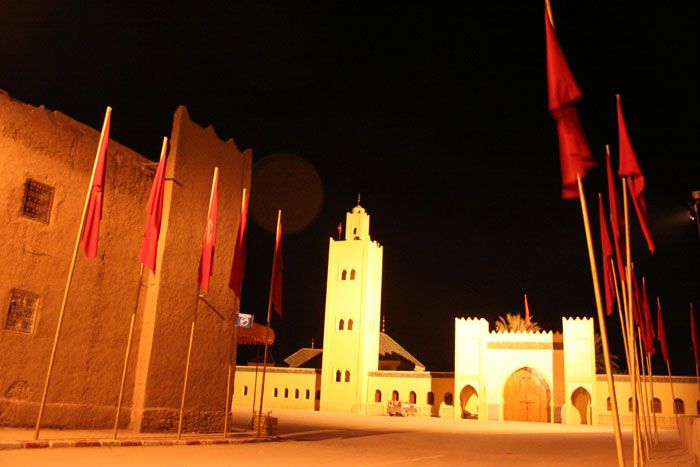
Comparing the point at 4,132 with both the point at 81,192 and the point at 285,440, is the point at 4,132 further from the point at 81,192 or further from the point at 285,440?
the point at 285,440

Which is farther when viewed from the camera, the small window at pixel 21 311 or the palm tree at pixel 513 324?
the palm tree at pixel 513 324

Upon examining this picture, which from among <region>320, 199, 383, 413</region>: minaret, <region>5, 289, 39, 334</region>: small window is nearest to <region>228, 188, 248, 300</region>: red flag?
<region>5, 289, 39, 334</region>: small window

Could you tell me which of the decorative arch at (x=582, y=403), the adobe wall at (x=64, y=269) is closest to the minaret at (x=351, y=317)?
the decorative arch at (x=582, y=403)

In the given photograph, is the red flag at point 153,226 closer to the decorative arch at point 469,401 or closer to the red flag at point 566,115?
the red flag at point 566,115

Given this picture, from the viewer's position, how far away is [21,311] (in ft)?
44.0

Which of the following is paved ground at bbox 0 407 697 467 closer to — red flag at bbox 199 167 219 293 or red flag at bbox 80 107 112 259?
red flag at bbox 199 167 219 293

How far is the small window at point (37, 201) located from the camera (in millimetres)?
13695

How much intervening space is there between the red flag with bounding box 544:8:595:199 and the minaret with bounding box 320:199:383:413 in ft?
134

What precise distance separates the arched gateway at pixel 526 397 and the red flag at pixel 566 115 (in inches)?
1432

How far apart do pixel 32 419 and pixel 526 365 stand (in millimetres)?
34190

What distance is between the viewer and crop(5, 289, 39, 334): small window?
43.3 feet

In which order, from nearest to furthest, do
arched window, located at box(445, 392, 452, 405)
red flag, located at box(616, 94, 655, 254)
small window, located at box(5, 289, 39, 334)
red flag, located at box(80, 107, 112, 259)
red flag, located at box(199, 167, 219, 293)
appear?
red flag, located at box(616, 94, 655, 254), red flag, located at box(80, 107, 112, 259), small window, located at box(5, 289, 39, 334), red flag, located at box(199, 167, 219, 293), arched window, located at box(445, 392, 452, 405)

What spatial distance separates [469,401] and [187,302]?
30982 millimetres

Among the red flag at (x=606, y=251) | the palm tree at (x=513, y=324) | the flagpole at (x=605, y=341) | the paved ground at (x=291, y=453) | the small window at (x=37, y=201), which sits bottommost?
the paved ground at (x=291, y=453)
